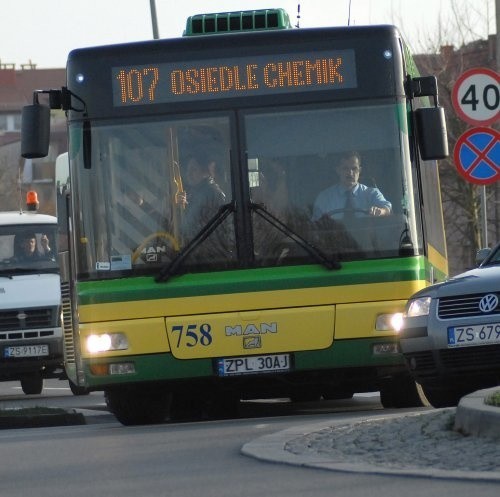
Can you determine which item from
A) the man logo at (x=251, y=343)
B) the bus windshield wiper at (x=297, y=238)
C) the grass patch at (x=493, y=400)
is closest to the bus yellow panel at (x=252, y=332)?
the man logo at (x=251, y=343)

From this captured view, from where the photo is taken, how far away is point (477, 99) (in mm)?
19438

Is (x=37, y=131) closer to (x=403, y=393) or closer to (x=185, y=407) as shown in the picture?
(x=185, y=407)

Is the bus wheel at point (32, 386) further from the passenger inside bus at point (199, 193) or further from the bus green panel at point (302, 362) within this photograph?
the passenger inside bus at point (199, 193)

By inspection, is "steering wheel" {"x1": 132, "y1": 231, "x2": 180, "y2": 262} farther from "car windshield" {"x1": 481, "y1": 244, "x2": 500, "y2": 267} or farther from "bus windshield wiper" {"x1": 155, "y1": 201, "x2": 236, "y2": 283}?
"car windshield" {"x1": 481, "y1": 244, "x2": 500, "y2": 267}

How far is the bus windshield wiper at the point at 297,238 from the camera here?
14.5 m

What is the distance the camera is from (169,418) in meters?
17.0

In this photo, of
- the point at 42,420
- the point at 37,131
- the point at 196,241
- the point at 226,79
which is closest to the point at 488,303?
the point at 196,241

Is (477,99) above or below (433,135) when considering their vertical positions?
above

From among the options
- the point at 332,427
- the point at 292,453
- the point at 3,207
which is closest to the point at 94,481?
the point at 292,453

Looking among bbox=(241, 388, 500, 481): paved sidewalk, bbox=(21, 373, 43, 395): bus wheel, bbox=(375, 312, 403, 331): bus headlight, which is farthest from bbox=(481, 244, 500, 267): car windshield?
bbox=(21, 373, 43, 395): bus wheel

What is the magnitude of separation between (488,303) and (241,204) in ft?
7.06

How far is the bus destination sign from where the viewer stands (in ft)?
48.6

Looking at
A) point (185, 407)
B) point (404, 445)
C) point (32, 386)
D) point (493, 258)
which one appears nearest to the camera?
point (404, 445)

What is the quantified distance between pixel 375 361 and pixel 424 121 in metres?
1.89
